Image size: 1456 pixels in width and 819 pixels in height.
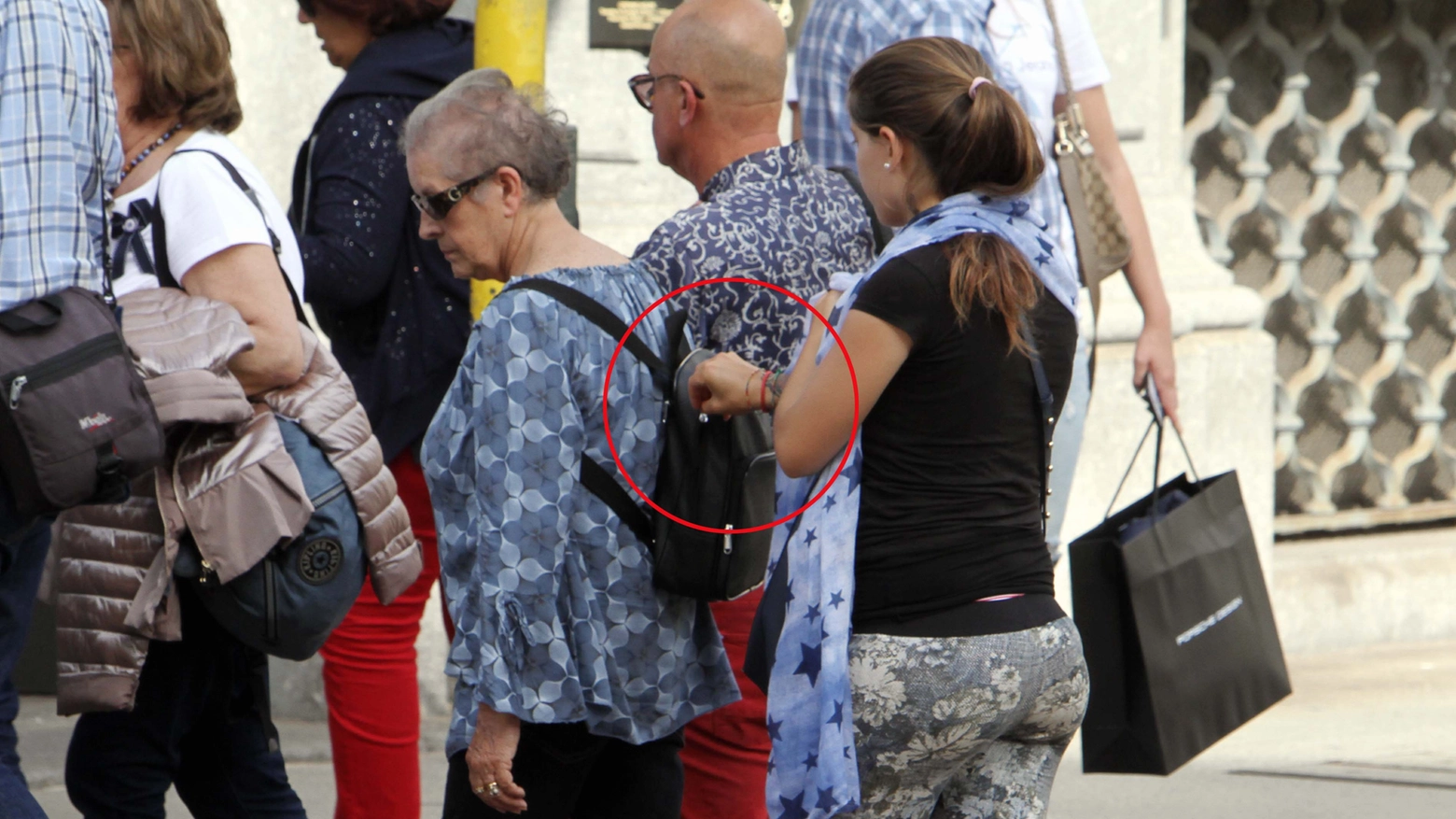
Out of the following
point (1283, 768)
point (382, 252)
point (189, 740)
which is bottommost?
point (1283, 768)

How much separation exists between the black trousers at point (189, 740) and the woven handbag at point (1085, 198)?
5.97ft

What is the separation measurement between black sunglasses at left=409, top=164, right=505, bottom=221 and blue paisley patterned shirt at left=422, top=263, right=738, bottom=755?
0.69 ft

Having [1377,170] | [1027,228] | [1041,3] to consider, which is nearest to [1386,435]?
[1377,170]

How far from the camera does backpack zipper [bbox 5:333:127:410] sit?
2536 mm

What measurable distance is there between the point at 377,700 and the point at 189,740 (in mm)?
533

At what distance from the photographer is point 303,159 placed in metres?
3.90

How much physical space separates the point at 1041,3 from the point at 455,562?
6.25 feet

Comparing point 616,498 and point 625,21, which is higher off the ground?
point 625,21

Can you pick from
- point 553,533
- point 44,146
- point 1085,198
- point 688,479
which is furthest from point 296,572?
point 1085,198

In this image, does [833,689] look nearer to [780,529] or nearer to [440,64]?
[780,529]

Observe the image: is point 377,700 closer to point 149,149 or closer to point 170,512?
point 170,512

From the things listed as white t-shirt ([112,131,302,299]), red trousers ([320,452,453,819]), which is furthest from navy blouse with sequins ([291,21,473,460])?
white t-shirt ([112,131,302,299])

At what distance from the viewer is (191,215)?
3.08 metres

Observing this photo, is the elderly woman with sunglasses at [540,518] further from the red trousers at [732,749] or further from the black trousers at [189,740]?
the black trousers at [189,740]
